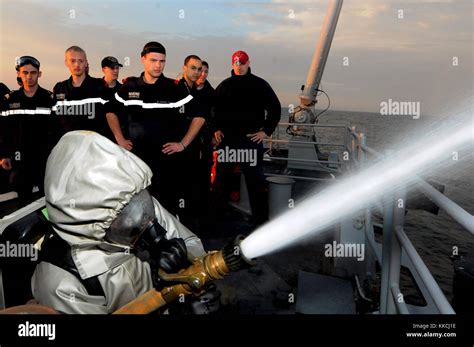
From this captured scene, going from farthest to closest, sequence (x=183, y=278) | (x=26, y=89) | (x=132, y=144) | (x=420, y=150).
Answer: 1. (x=26, y=89)
2. (x=132, y=144)
3. (x=420, y=150)
4. (x=183, y=278)

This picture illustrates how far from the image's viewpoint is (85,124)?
472cm

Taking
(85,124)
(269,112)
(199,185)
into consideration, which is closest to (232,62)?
(269,112)

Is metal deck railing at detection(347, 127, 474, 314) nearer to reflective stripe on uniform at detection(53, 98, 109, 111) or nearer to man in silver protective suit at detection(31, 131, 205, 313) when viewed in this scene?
man in silver protective suit at detection(31, 131, 205, 313)

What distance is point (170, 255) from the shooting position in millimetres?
1443

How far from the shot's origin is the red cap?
15.7 ft

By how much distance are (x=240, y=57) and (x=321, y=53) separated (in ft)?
18.9

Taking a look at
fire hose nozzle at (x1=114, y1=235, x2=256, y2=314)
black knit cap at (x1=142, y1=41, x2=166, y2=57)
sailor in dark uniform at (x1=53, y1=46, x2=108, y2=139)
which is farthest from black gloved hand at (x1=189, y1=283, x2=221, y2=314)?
sailor in dark uniform at (x1=53, y1=46, x2=108, y2=139)

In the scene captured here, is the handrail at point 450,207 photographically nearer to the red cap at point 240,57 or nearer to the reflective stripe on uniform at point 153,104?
the reflective stripe on uniform at point 153,104

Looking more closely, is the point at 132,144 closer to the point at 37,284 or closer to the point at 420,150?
the point at 37,284

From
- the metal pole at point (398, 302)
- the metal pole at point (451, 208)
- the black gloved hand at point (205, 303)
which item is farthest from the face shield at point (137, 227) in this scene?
the metal pole at point (398, 302)

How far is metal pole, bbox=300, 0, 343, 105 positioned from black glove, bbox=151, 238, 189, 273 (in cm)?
920

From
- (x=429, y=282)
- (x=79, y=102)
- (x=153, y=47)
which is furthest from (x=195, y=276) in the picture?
(x=79, y=102)

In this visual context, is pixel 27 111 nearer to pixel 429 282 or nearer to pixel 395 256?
pixel 395 256

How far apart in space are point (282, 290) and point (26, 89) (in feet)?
15.0
